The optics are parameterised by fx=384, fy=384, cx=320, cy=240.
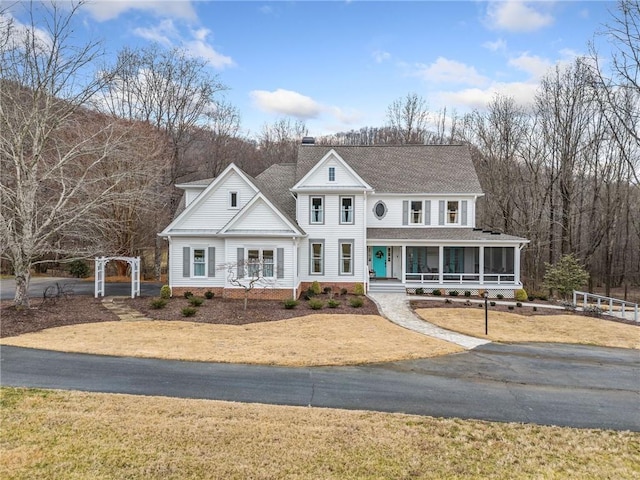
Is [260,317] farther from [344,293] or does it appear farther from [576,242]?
[576,242]

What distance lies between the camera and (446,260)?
1010 inches

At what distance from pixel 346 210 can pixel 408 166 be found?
6.84 meters

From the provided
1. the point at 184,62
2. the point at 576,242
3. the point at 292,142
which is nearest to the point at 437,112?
the point at 292,142

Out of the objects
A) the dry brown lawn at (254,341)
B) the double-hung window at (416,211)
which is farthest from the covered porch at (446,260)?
the dry brown lawn at (254,341)

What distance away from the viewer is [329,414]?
710cm

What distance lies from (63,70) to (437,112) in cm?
4052

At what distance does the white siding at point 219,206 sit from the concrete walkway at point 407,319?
9121mm

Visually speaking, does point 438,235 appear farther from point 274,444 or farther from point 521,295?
point 274,444

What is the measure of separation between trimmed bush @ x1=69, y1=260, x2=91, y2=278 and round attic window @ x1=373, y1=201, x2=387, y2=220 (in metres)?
23.2

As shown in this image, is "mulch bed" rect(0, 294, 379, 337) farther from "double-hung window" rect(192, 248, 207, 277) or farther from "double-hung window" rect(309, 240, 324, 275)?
"double-hung window" rect(309, 240, 324, 275)

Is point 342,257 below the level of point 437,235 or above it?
below

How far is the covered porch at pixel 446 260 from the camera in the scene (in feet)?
76.3

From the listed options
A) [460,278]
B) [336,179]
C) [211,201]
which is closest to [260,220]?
[211,201]

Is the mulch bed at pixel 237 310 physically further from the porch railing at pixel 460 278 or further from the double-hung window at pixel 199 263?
the porch railing at pixel 460 278
